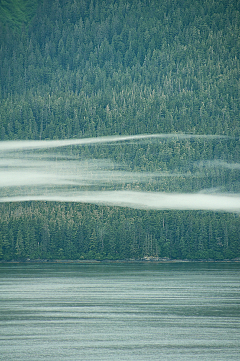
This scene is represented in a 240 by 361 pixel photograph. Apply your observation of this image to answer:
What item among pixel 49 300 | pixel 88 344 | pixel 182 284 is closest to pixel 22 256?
pixel 182 284

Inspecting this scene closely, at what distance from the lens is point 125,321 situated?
62.2 meters

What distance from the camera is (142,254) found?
19950cm

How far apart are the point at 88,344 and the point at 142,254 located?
149 metres

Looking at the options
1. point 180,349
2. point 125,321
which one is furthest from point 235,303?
point 180,349

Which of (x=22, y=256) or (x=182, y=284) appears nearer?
(x=182, y=284)

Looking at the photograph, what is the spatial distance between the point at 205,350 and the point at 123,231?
150m

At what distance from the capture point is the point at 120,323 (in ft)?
200

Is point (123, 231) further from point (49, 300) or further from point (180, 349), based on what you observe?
point (180, 349)

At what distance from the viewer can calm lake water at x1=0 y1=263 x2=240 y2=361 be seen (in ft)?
157

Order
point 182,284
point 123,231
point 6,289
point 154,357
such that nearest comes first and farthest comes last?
point 154,357 < point 6,289 < point 182,284 < point 123,231

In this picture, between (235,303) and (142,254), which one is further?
(142,254)

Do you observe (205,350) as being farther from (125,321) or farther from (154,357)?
(125,321)

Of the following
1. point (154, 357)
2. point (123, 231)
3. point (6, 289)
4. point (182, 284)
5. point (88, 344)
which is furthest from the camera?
point (123, 231)

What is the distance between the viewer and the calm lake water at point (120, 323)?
47.8 meters
